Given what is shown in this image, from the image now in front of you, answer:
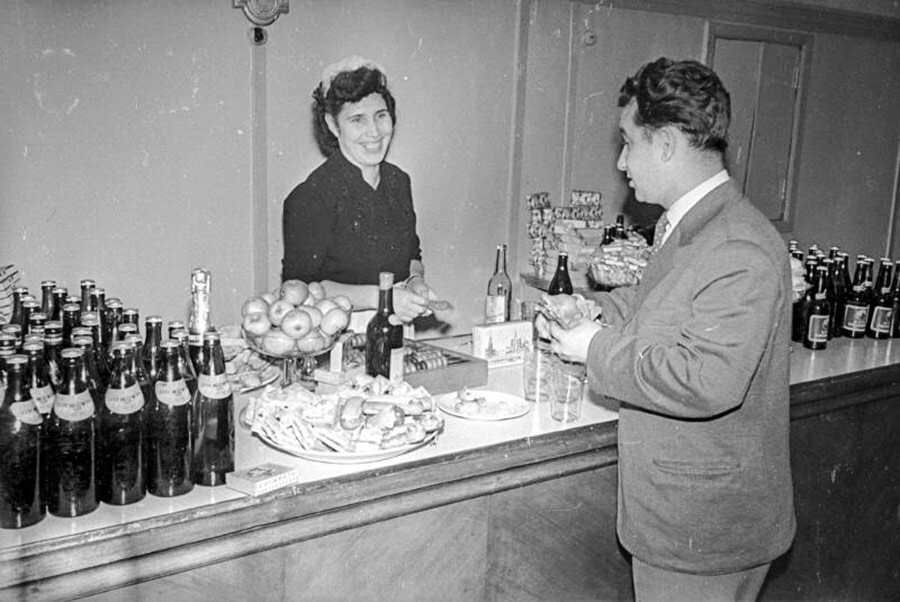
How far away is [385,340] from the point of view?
240 centimetres

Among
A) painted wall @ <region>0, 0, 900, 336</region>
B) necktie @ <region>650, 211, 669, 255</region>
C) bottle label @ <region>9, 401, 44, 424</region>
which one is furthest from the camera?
painted wall @ <region>0, 0, 900, 336</region>

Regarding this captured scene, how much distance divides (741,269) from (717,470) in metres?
0.47

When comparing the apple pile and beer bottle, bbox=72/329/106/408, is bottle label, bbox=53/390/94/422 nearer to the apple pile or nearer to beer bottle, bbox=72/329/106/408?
beer bottle, bbox=72/329/106/408

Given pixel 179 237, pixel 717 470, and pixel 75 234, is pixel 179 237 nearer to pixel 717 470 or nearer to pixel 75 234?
pixel 75 234

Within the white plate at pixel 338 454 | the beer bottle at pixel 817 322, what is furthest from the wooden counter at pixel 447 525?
the beer bottle at pixel 817 322

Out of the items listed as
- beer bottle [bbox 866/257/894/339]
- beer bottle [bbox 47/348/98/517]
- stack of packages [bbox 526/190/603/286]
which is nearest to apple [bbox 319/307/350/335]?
beer bottle [bbox 47/348/98/517]

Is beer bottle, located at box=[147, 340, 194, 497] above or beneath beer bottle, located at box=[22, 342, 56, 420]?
beneath

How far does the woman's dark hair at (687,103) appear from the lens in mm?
1960

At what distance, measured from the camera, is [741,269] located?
5.95 feet

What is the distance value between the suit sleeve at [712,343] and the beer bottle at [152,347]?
100cm

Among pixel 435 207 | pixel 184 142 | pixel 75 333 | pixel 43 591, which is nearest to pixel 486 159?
pixel 435 207

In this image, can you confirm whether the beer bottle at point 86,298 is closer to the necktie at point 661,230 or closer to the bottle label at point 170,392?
the bottle label at point 170,392

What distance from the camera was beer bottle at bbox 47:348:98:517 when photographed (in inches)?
65.1

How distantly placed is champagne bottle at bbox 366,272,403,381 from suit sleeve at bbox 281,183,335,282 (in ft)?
3.13
